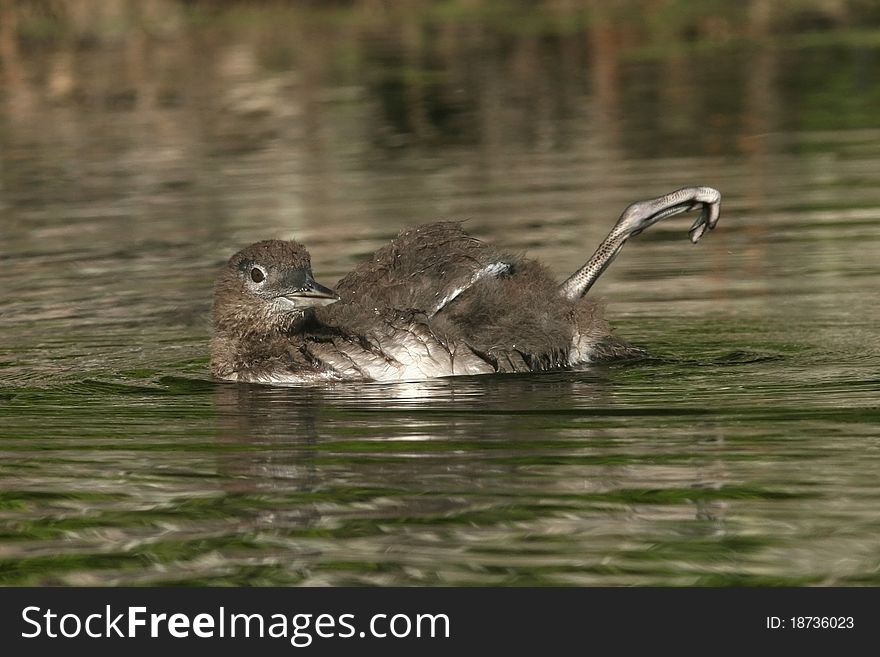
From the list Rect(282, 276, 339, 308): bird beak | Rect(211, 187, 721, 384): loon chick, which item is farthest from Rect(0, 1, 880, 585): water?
Rect(282, 276, 339, 308): bird beak

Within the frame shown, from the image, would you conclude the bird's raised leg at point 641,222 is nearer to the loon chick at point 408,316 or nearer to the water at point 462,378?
the loon chick at point 408,316

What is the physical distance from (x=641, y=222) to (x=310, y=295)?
187cm

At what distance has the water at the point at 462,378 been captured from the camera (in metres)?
6.27

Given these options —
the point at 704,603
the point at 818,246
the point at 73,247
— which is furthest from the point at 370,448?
the point at 73,247

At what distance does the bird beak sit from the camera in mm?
8797

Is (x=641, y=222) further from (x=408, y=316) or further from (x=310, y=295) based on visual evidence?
(x=310, y=295)

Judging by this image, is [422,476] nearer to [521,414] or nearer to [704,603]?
[521,414]

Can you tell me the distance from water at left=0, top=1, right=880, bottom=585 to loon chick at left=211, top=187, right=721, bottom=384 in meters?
0.15

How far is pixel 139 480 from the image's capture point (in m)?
7.15

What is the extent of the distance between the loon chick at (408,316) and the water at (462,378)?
0.50ft

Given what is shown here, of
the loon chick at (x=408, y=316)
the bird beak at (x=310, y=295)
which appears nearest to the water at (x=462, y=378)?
the loon chick at (x=408, y=316)

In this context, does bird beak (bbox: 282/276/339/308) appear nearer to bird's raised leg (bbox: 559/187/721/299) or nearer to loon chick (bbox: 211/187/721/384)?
loon chick (bbox: 211/187/721/384)

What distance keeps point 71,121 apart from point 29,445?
15072 mm

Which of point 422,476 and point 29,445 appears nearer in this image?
point 422,476
